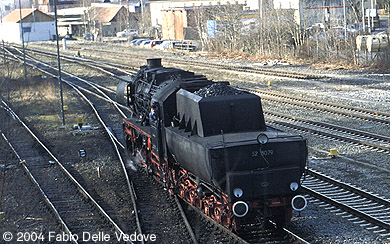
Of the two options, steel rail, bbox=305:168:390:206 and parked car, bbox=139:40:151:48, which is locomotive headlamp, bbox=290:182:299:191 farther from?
parked car, bbox=139:40:151:48

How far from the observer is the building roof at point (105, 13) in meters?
99.6

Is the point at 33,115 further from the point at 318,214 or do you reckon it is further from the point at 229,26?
the point at 229,26

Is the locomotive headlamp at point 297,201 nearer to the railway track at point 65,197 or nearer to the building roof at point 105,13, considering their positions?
the railway track at point 65,197

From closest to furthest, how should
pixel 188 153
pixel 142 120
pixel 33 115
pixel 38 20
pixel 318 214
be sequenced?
pixel 188 153 → pixel 318 214 → pixel 142 120 → pixel 33 115 → pixel 38 20

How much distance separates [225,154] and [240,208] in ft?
3.50

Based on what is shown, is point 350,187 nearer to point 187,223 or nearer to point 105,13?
point 187,223

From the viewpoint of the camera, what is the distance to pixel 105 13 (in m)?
103

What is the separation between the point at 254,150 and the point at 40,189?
7380 mm

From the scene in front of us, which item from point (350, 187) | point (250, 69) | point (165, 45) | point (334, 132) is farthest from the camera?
point (165, 45)

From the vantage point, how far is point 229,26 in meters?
55.1

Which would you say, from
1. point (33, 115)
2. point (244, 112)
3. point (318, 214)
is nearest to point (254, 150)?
point (244, 112)

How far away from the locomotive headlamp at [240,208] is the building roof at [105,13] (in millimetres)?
90136

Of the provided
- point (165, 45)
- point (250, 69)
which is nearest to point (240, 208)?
point (250, 69)

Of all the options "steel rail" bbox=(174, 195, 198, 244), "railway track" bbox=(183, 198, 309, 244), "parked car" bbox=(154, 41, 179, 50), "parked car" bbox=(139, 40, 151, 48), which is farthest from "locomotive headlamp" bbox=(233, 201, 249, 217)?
"parked car" bbox=(139, 40, 151, 48)
